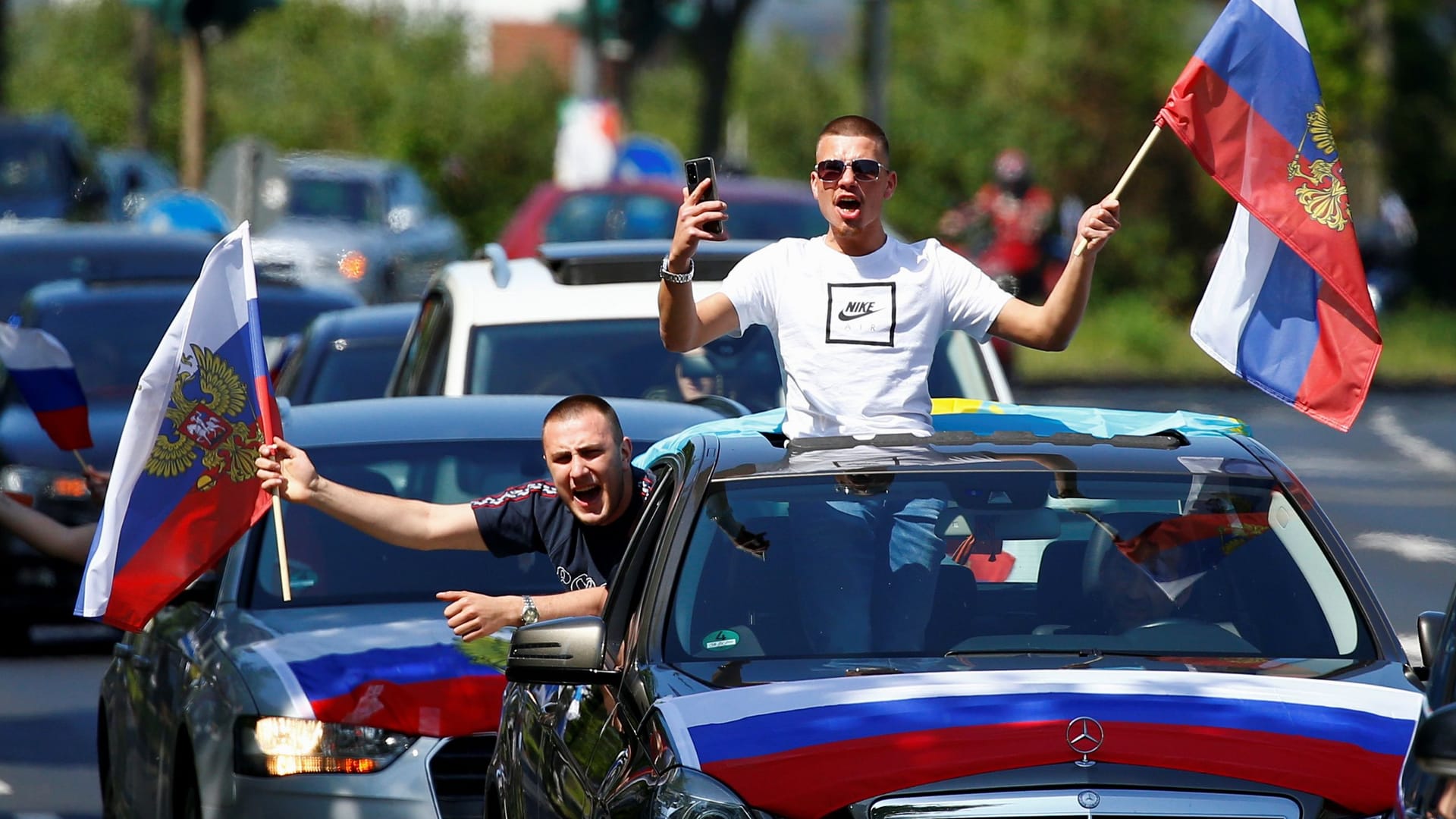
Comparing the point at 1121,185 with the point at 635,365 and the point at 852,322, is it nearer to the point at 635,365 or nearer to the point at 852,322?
the point at 852,322

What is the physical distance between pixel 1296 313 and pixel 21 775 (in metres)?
5.11

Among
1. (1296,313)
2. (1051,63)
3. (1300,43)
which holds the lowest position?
(1296,313)

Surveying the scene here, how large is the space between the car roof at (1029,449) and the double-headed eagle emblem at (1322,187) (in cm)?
116

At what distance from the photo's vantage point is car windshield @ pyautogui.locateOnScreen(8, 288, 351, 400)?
13.6 m

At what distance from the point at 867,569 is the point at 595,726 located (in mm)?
625

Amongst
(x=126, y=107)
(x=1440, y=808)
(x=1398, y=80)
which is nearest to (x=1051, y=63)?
(x=1398, y=80)

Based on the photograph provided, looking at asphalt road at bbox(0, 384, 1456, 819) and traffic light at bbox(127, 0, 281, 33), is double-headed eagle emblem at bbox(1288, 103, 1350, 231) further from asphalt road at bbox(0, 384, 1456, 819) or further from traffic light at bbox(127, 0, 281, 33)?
traffic light at bbox(127, 0, 281, 33)

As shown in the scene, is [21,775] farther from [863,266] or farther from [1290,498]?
[1290,498]

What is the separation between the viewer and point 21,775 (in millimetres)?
9977

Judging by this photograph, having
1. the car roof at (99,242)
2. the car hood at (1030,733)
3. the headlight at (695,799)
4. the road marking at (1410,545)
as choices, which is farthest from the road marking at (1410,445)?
the headlight at (695,799)

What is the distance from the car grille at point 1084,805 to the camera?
4535 millimetres

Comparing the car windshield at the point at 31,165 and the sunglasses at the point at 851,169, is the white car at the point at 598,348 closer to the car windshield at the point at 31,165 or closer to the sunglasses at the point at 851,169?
the sunglasses at the point at 851,169

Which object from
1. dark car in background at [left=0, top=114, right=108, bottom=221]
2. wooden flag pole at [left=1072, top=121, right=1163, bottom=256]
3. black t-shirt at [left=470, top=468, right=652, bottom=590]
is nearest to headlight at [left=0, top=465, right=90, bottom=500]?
black t-shirt at [left=470, top=468, right=652, bottom=590]

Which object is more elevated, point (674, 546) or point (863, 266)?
point (863, 266)
